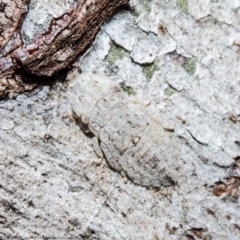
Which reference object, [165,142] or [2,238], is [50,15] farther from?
[2,238]

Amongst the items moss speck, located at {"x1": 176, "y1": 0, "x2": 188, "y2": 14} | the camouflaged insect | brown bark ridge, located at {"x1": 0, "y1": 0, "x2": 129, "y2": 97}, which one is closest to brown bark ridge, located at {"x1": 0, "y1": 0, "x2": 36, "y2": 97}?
brown bark ridge, located at {"x1": 0, "y1": 0, "x2": 129, "y2": 97}

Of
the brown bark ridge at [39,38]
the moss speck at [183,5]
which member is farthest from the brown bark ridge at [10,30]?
the moss speck at [183,5]

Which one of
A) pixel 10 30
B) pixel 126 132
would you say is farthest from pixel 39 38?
pixel 126 132

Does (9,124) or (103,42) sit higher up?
(103,42)

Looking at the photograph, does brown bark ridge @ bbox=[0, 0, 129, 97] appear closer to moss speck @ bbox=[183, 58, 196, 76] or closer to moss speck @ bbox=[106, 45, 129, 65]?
moss speck @ bbox=[106, 45, 129, 65]

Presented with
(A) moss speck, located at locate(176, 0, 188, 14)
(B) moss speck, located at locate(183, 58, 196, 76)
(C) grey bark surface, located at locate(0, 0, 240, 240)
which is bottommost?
(C) grey bark surface, located at locate(0, 0, 240, 240)

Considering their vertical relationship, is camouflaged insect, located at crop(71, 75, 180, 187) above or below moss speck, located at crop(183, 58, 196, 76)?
below

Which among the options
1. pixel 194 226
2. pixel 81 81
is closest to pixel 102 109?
pixel 81 81

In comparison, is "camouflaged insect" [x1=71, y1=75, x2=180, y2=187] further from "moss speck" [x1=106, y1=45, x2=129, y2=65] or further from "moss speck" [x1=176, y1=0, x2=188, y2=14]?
"moss speck" [x1=176, y1=0, x2=188, y2=14]
